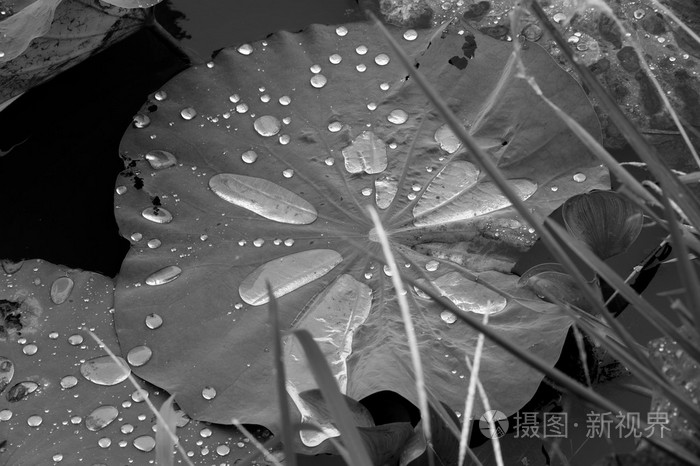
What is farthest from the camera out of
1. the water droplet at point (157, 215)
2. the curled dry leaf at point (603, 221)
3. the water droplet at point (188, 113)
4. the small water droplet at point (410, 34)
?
the small water droplet at point (410, 34)

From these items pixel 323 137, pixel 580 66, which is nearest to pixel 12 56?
pixel 323 137

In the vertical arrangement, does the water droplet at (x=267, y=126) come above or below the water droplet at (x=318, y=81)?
below

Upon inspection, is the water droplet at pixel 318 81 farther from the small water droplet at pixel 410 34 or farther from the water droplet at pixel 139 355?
the water droplet at pixel 139 355

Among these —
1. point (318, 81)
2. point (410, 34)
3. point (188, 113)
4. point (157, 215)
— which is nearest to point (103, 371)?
point (157, 215)

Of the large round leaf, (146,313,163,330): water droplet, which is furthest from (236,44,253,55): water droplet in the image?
(146,313,163,330): water droplet

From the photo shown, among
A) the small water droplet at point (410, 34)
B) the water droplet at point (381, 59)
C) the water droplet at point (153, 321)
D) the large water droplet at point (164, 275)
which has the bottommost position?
the water droplet at point (153, 321)

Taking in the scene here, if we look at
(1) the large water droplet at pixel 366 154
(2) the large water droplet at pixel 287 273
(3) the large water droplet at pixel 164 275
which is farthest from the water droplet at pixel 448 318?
(3) the large water droplet at pixel 164 275

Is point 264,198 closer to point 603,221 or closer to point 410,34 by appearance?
point 410,34
